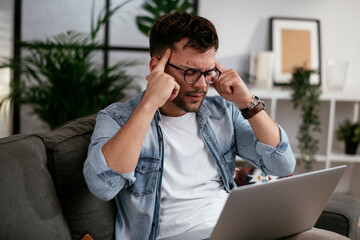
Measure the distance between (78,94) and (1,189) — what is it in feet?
5.32

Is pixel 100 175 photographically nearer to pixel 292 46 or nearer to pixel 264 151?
pixel 264 151

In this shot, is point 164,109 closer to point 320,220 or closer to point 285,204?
point 285,204

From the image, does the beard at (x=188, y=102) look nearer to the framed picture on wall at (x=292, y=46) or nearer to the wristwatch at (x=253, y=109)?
the wristwatch at (x=253, y=109)

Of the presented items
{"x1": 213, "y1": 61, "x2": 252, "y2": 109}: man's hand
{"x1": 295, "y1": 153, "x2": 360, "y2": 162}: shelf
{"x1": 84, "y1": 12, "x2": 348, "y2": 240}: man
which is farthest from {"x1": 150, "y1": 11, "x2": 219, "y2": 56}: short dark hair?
{"x1": 295, "y1": 153, "x2": 360, "y2": 162}: shelf

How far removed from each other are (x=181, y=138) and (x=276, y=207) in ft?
1.81

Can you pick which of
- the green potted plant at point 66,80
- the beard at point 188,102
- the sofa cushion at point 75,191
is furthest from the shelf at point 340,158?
the sofa cushion at point 75,191

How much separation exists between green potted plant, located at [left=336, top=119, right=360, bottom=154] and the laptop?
2.16m

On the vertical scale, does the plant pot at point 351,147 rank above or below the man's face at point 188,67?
below

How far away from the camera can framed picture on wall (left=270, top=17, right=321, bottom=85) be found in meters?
3.29

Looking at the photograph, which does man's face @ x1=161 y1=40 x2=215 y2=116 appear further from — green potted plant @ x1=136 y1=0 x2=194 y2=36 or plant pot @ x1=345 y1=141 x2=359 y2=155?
plant pot @ x1=345 y1=141 x2=359 y2=155

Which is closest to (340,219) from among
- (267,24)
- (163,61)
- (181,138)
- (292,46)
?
(181,138)

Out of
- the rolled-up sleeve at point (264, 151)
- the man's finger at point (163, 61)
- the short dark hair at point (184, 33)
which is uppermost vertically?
the short dark hair at point (184, 33)

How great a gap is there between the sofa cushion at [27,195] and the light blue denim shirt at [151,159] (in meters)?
0.13

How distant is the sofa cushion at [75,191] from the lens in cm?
123
